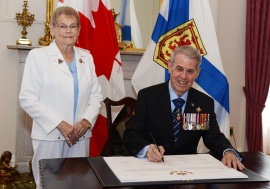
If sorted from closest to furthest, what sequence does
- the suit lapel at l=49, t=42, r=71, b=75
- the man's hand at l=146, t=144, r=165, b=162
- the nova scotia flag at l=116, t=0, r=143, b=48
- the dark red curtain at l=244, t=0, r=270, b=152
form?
1. the man's hand at l=146, t=144, r=165, b=162
2. the suit lapel at l=49, t=42, r=71, b=75
3. the nova scotia flag at l=116, t=0, r=143, b=48
4. the dark red curtain at l=244, t=0, r=270, b=152

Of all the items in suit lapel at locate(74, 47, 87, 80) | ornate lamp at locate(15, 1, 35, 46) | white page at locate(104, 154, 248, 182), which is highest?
ornate lamp at locate(15, 1, 35, 46)

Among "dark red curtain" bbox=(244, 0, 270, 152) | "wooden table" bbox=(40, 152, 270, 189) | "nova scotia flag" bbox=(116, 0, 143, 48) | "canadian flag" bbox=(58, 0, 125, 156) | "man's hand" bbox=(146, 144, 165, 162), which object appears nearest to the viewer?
"wooden table" bbox=(40, 152, 270, 189)

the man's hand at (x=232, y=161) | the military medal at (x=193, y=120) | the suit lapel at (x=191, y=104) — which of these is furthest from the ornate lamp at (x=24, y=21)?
the man's hand at (x=232, y=161)

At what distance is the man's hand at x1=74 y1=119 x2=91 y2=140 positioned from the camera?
8.60ft

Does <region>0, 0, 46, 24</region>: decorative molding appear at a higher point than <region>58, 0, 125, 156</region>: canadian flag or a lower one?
higher

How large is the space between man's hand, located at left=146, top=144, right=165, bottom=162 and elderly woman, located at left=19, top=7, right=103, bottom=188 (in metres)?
0.71

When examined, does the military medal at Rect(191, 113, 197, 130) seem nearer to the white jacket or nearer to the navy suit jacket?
the navy suit jacket

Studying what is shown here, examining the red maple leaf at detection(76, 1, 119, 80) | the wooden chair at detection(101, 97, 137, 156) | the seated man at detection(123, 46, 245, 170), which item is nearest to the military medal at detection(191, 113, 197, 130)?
the seated man at detection(123, 46, 245, 170)

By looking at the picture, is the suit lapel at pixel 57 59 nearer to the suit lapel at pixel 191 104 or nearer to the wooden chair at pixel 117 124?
the wooden chair at pixel 117 124

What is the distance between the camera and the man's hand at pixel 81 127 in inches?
103

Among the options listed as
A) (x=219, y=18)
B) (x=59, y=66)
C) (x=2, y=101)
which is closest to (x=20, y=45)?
(x=2, y=101)

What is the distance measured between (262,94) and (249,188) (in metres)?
3.65

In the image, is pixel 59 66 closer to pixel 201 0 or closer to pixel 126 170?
pixel 126 170

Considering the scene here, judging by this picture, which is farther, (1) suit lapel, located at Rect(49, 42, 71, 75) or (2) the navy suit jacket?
(1) suit lapel, located at Rect(49, 42, 71, 75)
